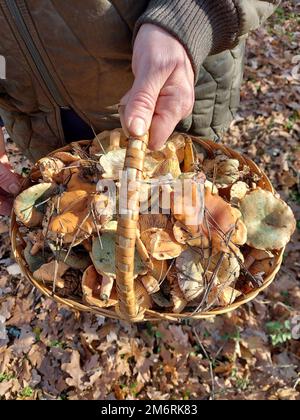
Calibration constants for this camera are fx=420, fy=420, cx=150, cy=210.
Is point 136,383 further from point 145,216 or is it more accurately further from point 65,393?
point 145,216

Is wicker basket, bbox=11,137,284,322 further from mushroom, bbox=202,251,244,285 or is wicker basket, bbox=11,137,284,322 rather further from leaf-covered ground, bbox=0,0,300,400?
leaf-covered ground, bbox=0,0,300,400

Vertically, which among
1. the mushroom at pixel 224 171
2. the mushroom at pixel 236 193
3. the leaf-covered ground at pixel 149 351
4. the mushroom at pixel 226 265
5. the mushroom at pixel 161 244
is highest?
the mushroom at pixel 224 171

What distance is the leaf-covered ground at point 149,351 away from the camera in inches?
108

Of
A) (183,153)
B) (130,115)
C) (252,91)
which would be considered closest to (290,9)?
(252,91)

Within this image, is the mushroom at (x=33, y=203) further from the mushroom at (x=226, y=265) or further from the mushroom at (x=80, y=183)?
the mushroom at (x=226, y=265)

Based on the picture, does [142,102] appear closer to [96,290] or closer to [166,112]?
[166,112]

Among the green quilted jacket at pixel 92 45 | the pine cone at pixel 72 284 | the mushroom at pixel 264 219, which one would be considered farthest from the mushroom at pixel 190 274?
the green quilted jacket at pixel 92 45

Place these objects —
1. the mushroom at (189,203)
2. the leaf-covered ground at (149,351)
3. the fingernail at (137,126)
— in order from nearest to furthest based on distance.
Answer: the fingernail at (137,126)
the mushroom at (189,203)
the leaf-covered ground at (149,351)

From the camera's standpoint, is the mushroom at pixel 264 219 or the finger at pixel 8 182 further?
the finger at pixel 8 182

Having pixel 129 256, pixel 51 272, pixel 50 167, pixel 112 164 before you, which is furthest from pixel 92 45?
pixel 51 272

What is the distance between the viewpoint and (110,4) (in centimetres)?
157

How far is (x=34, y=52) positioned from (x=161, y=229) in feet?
2.99

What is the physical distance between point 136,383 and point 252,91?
10.0 feet

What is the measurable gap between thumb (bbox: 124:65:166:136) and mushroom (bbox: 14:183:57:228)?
77 cm
